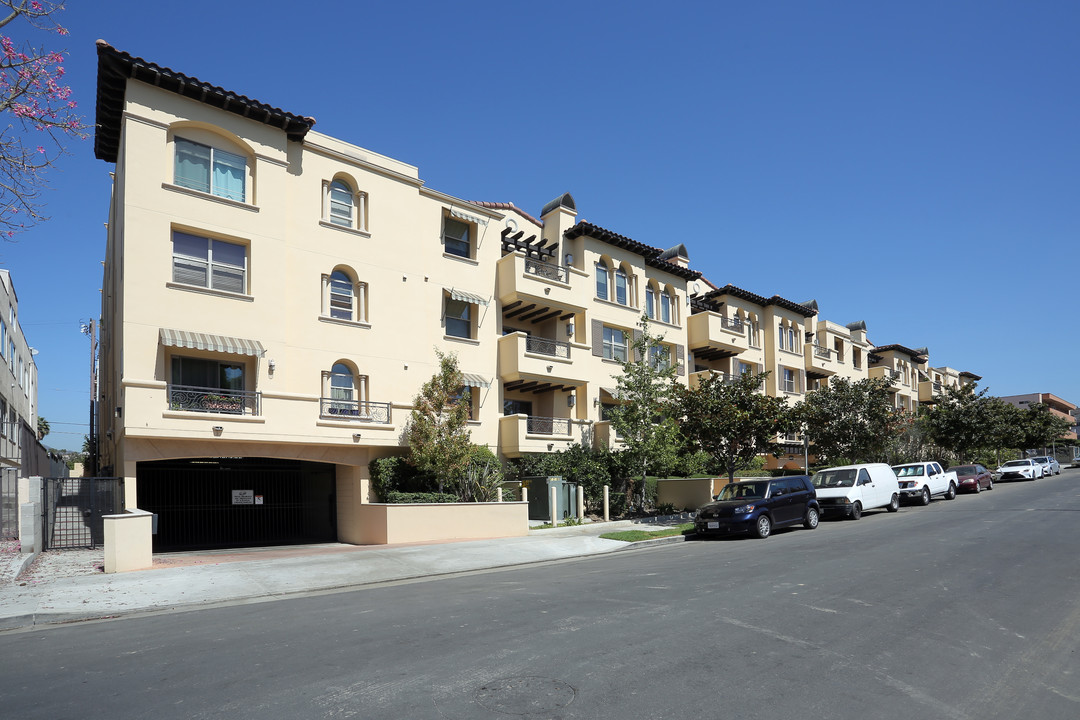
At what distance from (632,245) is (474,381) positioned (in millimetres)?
11089

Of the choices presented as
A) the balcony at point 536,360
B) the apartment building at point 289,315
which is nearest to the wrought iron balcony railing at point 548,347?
the balcony at point 536,360

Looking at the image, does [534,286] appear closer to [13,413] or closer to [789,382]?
[789,382]

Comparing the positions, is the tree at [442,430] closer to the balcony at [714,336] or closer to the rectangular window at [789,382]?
the balcony at [714,336]

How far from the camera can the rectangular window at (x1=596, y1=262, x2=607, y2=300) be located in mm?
32031

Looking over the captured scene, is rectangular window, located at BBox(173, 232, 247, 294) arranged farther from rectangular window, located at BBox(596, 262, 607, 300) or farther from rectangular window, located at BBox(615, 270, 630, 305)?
rectangular window, located at BBox(615, 270, 630, 305)

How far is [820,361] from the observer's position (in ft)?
152

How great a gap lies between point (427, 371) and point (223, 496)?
307 inches

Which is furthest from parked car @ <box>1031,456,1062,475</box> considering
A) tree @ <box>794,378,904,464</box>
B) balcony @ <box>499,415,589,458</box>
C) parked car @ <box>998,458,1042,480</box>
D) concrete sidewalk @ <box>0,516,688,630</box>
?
concrete sidewalk @ <box>0,516,688,630</box>

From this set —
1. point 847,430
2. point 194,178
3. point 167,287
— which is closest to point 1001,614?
point 167,287

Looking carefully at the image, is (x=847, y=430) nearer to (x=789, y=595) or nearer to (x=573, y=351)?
(x=573, y=351)

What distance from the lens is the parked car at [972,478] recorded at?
35.2 meters

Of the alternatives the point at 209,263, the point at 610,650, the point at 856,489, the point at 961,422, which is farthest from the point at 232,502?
the point at 961,422

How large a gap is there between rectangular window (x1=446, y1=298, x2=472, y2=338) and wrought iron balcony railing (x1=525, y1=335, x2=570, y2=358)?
2560 millimetres

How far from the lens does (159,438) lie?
1848cm
